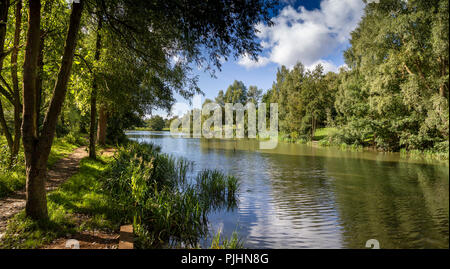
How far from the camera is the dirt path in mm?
4855

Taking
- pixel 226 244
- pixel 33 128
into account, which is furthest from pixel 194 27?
pixel 226 244

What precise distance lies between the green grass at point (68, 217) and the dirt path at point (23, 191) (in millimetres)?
336

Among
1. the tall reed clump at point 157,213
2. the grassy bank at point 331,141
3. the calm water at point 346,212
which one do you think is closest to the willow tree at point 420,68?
the grassy bank at point 331,141

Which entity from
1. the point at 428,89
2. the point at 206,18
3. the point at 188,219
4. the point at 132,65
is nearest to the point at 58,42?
the point at 132,65

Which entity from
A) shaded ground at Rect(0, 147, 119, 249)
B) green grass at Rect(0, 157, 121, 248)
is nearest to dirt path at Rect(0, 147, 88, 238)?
shaded ground at Rect(0, 147, 119, 249)

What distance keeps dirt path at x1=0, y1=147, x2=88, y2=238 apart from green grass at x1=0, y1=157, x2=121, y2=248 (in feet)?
1.10

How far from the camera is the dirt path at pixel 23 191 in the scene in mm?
4855

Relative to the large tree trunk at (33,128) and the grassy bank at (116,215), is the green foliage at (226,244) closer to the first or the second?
the grassy bank at (116,215)

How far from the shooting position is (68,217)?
500 centimetres

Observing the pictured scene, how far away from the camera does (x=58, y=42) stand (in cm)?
776

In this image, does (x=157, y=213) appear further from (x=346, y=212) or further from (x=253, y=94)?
(x=253, y=94)
